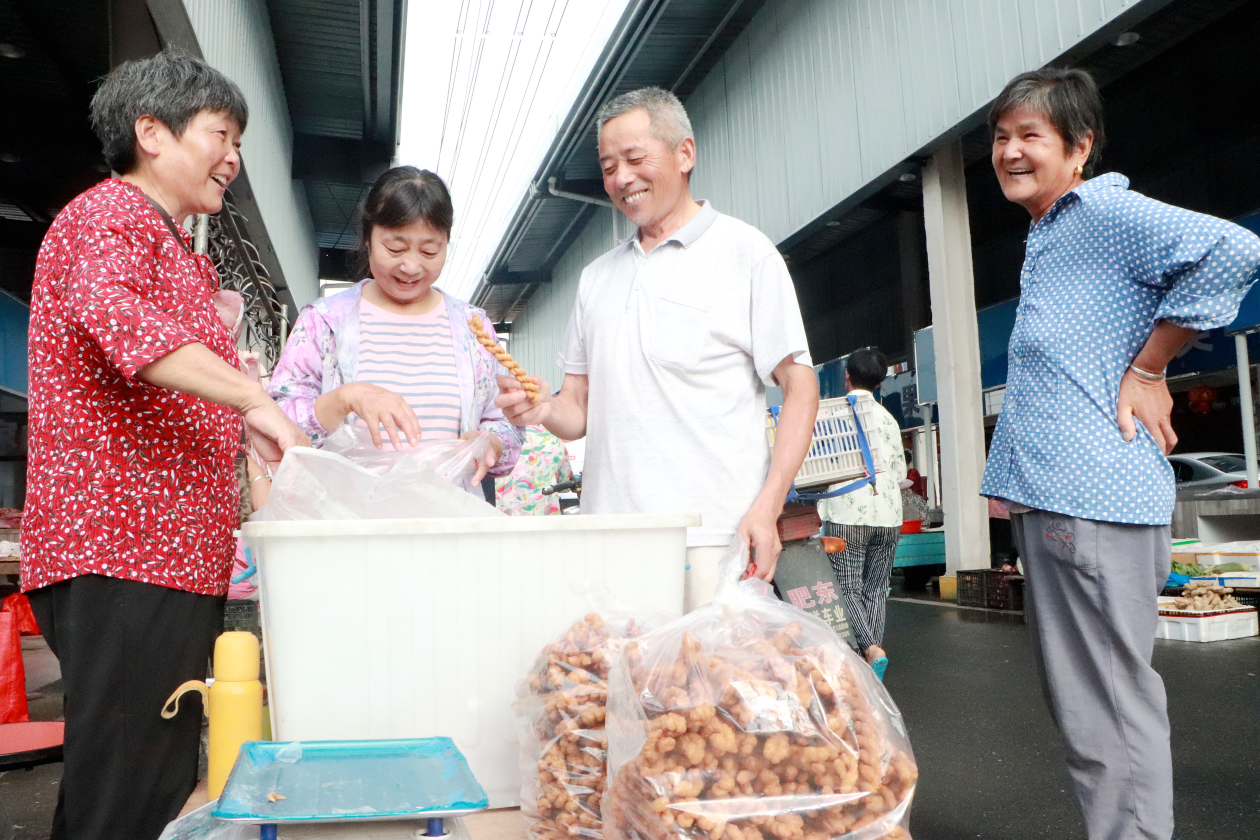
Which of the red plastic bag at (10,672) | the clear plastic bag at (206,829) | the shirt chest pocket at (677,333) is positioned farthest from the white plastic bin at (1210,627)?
the clear plastic bag at (206,829)

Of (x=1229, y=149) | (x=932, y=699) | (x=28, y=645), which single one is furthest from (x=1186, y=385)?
(x=28, y=645)

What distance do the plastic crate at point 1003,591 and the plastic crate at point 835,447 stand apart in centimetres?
382

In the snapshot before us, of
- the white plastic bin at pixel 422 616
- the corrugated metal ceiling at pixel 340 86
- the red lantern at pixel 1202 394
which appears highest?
the corrugated metal ceiling at pixel 340 86

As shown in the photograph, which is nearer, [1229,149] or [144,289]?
[144,289]

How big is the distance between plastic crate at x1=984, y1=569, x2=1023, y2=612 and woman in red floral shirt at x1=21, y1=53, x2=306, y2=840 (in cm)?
728

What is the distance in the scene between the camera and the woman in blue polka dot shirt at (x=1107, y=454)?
A: 1744 mm

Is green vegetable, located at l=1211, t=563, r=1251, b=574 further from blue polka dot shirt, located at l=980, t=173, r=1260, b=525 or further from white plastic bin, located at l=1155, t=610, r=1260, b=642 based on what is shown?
blue polka dot shirt, located at l=980, t=173, r=1260, b=525

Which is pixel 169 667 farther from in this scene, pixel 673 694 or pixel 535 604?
pixel 673 694

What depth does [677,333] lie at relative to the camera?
2.06 m

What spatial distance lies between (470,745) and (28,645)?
7828 millimetres

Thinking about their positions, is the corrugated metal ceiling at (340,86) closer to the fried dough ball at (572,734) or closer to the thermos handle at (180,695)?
the thermos handle at (180,695)

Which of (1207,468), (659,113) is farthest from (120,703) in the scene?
(1207,468)

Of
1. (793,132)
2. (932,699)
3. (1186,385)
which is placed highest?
(793,132)

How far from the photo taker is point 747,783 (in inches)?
37.6
